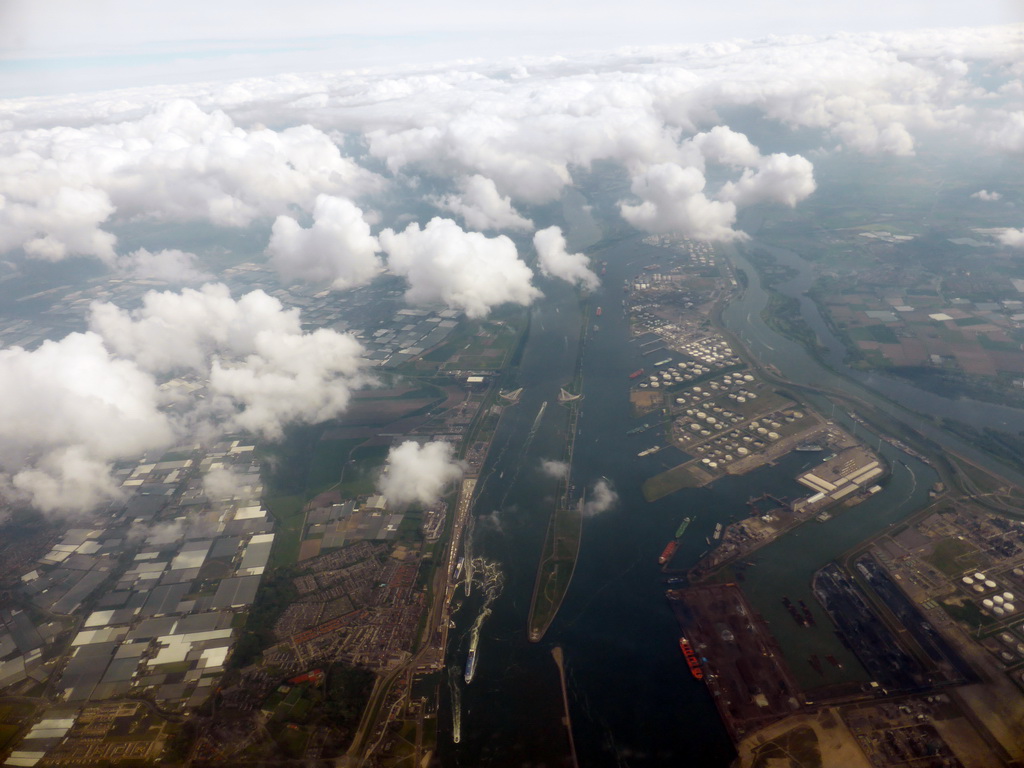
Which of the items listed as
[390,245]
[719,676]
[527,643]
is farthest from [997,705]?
[390,245]

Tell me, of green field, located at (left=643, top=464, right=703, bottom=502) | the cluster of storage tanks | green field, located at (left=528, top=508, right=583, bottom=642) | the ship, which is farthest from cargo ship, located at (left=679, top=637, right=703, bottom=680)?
the cluster of storage tanks

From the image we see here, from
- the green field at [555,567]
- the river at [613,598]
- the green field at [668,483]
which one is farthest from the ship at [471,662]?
the green field at [668,483]

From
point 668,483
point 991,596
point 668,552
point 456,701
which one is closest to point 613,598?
point 668,552

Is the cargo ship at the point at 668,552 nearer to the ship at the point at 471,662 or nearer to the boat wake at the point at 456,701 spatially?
the ship at the point at 471,662

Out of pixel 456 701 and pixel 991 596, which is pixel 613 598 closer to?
pixel 456 701

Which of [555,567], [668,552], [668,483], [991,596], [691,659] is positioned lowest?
[555,567]

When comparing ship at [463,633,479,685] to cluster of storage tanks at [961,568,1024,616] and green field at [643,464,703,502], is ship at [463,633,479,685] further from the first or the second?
cluster of storage tanks at [961,568,1024,616]
